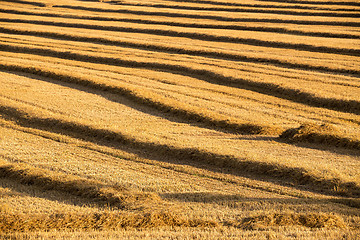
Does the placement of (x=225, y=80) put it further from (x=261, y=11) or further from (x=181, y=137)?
(x=261, y=11)

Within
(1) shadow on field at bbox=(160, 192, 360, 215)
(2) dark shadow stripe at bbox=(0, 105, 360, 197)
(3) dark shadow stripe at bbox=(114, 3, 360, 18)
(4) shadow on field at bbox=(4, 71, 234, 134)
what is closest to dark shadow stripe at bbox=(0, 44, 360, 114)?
(4) shadow on field at bbox=(4, 71, 234, 134)

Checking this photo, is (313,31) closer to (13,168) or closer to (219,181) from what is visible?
(219,181)

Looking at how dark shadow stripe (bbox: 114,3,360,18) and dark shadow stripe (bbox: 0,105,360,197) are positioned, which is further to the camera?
dark shadow stripe (bbox: 114,3,360,18)

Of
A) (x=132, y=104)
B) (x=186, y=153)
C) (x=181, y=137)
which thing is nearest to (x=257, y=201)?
(x=186, y=153)

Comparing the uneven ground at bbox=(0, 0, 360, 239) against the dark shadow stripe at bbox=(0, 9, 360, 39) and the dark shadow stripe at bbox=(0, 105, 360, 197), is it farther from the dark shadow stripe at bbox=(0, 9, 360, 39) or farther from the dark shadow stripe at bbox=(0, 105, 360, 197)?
the dark shadow stripe at bbox=(0, 9, 360, 39)

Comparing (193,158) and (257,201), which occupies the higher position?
(257,201)

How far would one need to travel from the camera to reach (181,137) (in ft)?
55.9

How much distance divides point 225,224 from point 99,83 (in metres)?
17.1

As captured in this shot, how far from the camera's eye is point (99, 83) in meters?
25.2

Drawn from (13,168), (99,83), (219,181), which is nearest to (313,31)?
(99,83)

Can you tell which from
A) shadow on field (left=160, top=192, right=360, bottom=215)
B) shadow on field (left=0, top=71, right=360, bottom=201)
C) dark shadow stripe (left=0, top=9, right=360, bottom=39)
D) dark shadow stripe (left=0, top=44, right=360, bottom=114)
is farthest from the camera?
dark shadow stripe (left=0, top=9, right=360, bottom=39)

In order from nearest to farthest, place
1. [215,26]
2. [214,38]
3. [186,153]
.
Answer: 1. [186,153]
2. [214,38]
3. [215,26]

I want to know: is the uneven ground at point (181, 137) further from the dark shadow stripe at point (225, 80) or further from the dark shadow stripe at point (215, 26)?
the dark shadow stripe at point (215, 26)

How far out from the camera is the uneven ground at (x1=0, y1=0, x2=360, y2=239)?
10.1 m
